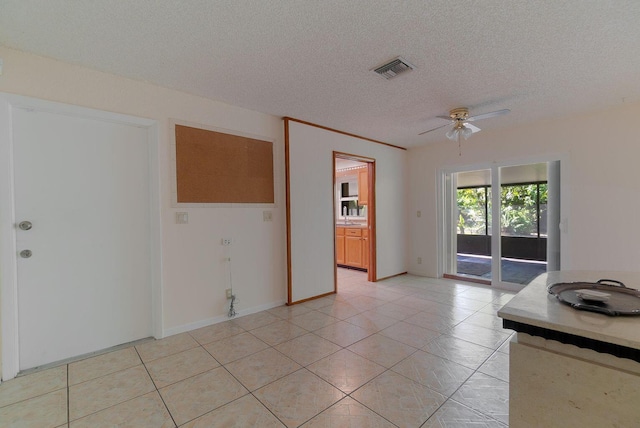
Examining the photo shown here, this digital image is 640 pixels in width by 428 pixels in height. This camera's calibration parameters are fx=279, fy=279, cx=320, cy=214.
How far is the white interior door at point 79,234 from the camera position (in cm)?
220

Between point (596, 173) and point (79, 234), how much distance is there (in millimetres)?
5703

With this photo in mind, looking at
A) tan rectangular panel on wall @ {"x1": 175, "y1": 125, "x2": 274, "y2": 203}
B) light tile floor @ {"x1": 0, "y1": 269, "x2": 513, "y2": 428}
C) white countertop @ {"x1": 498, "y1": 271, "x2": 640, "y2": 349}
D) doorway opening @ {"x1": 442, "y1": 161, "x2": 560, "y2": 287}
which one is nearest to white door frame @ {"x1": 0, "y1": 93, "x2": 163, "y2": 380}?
light tile floor @ {"x1": 0, "y1": 269, "x2": 513, "y2": 428}

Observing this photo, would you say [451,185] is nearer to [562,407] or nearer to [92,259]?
[562,407]

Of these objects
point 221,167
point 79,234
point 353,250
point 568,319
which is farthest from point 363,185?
point 568,319

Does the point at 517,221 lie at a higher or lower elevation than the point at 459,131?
lower

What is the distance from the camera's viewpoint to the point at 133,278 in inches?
105

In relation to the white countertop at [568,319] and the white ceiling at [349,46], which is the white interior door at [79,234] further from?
the white countertop at [568,319]

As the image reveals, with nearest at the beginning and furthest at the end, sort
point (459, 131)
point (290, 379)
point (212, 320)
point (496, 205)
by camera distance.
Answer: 1. point (290, 379)
2. point (212, 320)
3. point (459, 131)
4. point (496, 205)

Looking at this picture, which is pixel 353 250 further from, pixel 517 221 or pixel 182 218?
pixel 182 218

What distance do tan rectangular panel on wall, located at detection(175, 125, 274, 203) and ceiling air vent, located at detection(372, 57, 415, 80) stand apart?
5.39ft

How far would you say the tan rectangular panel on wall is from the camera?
2861 millimetres

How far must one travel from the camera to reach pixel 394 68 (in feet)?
7.75

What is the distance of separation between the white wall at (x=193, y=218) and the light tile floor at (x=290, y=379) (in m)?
0.35

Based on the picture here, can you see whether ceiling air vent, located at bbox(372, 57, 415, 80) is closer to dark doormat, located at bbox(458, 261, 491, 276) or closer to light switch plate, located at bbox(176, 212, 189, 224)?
light switch plate, located at bbox(176, 212, 189, 224)
